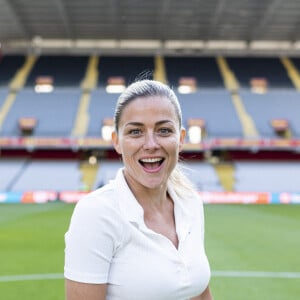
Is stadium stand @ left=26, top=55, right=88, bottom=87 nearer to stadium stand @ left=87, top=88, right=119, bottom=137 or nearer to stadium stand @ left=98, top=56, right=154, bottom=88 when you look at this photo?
stadium stand @ left=98, top=56, right=154, bottom=88

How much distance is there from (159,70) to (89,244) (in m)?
34.6

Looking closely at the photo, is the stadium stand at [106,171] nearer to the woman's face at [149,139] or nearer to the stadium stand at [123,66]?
the stadium stand at [123,66]

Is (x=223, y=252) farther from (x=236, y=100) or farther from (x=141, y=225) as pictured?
(x=236, y=100)

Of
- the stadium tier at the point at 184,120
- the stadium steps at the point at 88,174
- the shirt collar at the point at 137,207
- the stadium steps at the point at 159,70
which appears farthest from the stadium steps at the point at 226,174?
the shirt collar at the point at 137,207

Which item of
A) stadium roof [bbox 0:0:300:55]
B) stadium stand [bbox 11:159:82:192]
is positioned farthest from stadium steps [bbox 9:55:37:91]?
stadium stand [bbox 11:159:82:192]

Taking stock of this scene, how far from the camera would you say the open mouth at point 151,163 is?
2.37 m

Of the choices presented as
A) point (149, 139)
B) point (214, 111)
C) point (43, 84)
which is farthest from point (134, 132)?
point (43, 84)

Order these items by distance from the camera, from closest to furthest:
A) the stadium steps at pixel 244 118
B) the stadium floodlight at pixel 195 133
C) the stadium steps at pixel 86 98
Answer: the stadium steps at pixel 244 118
the stadium steps at pixel 86 98
the stadium floodlight at pixel 195 133

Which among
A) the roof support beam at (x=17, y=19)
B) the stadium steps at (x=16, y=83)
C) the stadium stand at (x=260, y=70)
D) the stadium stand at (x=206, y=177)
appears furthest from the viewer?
the stadium stand at (x=260, y=70)

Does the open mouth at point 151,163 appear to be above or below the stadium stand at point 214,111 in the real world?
below

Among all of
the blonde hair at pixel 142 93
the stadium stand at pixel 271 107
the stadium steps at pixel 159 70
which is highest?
the stadium steps at pixel 159 70

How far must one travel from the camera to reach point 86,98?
3359cm

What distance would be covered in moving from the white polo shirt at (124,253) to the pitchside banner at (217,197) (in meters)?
21.9

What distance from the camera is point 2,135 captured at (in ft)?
97.2
